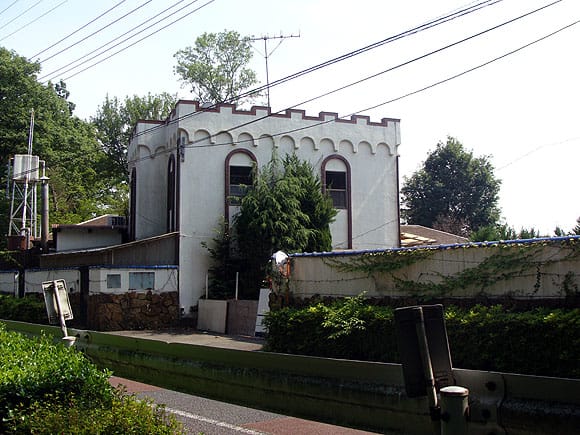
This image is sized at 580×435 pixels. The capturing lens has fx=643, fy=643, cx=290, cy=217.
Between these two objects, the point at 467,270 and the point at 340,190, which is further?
the point at 340,190

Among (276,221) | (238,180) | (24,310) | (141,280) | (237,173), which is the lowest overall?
(24,310)

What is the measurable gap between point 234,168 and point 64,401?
21629 millimetres

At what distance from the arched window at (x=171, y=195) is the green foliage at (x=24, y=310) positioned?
638 cm

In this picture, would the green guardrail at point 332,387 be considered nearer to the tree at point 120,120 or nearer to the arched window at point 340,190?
the arched window at point 340,190

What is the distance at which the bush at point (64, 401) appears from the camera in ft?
18.4

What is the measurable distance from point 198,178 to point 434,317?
2306 cm

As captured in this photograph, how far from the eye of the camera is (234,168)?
27953 millimetres

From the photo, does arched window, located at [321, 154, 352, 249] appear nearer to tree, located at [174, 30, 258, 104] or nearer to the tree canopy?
the tree canopy

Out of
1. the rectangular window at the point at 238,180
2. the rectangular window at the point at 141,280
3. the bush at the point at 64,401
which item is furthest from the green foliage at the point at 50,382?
the rectangular window at the point at 238,180

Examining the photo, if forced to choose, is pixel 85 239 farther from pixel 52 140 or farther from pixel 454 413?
pixel 454 413

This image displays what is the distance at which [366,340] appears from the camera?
15023mm

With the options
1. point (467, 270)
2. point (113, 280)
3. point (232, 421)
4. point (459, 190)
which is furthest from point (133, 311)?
point (459, 190)

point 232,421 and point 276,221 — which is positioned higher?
point 276,221

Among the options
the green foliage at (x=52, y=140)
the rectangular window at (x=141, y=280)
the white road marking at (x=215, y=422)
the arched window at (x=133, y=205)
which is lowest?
the white road marking at (x=215, y=422)
